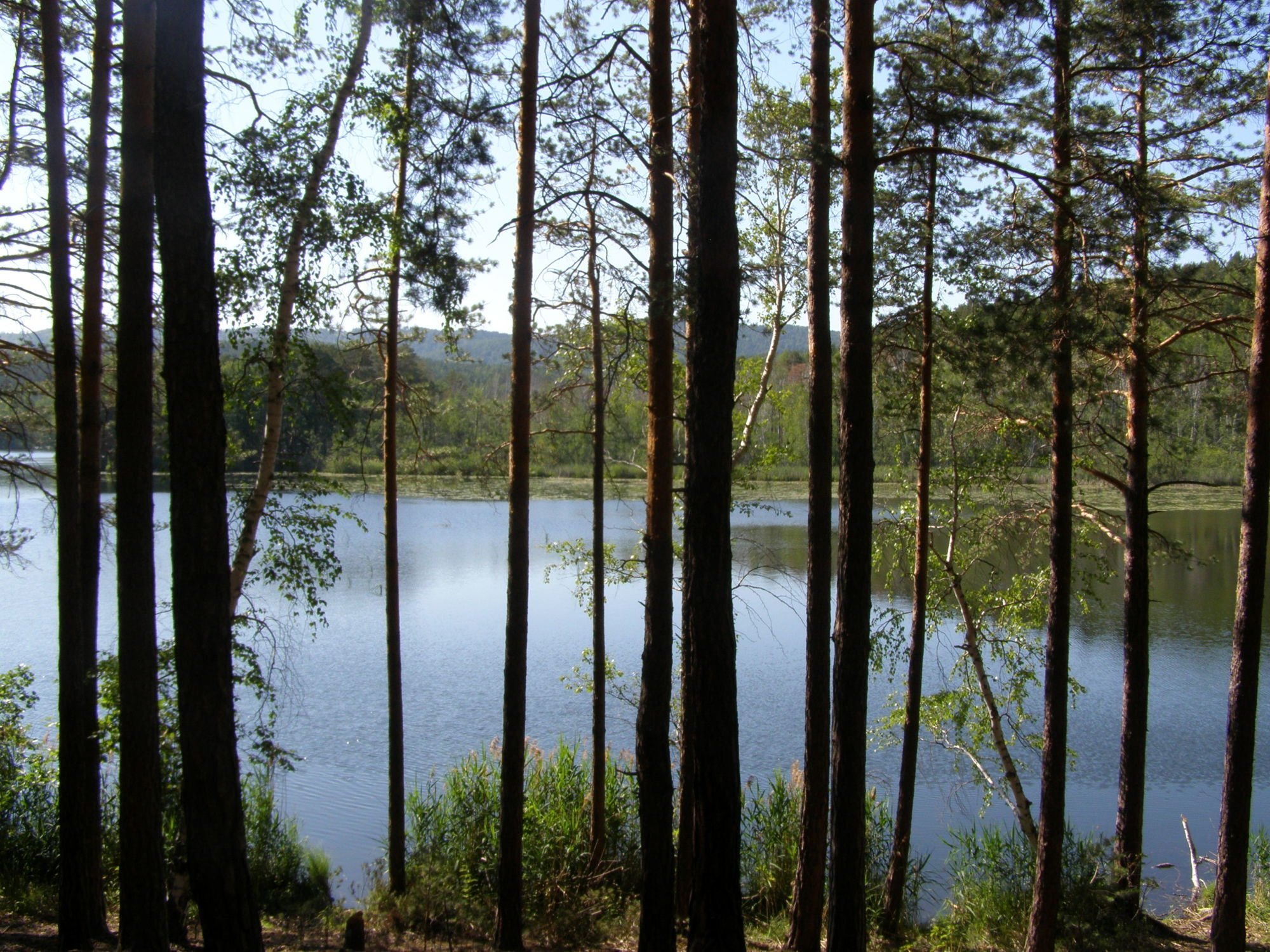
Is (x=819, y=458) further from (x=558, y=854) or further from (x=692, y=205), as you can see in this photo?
(x=558, y=854)

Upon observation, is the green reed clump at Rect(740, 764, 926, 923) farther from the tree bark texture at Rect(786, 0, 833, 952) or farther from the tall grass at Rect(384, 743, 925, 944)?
the tree bark texture at Rect(786, 0, 833, 952)

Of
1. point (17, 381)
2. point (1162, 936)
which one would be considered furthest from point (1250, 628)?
point (17, 381)

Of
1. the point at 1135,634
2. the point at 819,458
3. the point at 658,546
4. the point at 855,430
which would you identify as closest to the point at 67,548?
the point at 658,546

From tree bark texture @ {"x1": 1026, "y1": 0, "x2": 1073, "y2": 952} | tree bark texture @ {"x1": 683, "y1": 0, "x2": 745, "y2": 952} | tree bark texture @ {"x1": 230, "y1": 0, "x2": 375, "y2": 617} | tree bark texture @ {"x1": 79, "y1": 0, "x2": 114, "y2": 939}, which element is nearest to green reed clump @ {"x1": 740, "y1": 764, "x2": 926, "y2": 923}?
tree bark texture @ {"x1": 1026, "y1": 0, "x2": 1073, "y2": 952}

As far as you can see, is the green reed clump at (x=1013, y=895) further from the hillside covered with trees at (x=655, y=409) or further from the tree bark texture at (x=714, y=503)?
the tree bark texture at (x=714, y=503)

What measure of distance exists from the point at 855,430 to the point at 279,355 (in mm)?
3970

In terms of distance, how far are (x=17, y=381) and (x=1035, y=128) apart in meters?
8.32

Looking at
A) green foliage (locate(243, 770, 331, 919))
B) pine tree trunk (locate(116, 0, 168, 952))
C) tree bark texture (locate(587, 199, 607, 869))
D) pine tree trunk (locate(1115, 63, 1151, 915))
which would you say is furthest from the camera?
tree bark texture (locate(587, 199, 607, 869))

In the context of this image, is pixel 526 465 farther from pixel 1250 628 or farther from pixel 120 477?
pixel 1250 628

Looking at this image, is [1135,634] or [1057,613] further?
[1135,634]

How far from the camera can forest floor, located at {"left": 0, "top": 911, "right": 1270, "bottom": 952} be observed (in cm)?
658

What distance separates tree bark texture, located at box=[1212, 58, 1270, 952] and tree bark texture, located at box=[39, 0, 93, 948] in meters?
7.73

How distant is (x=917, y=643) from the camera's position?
29.9ft

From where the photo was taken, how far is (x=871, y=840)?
953cm
